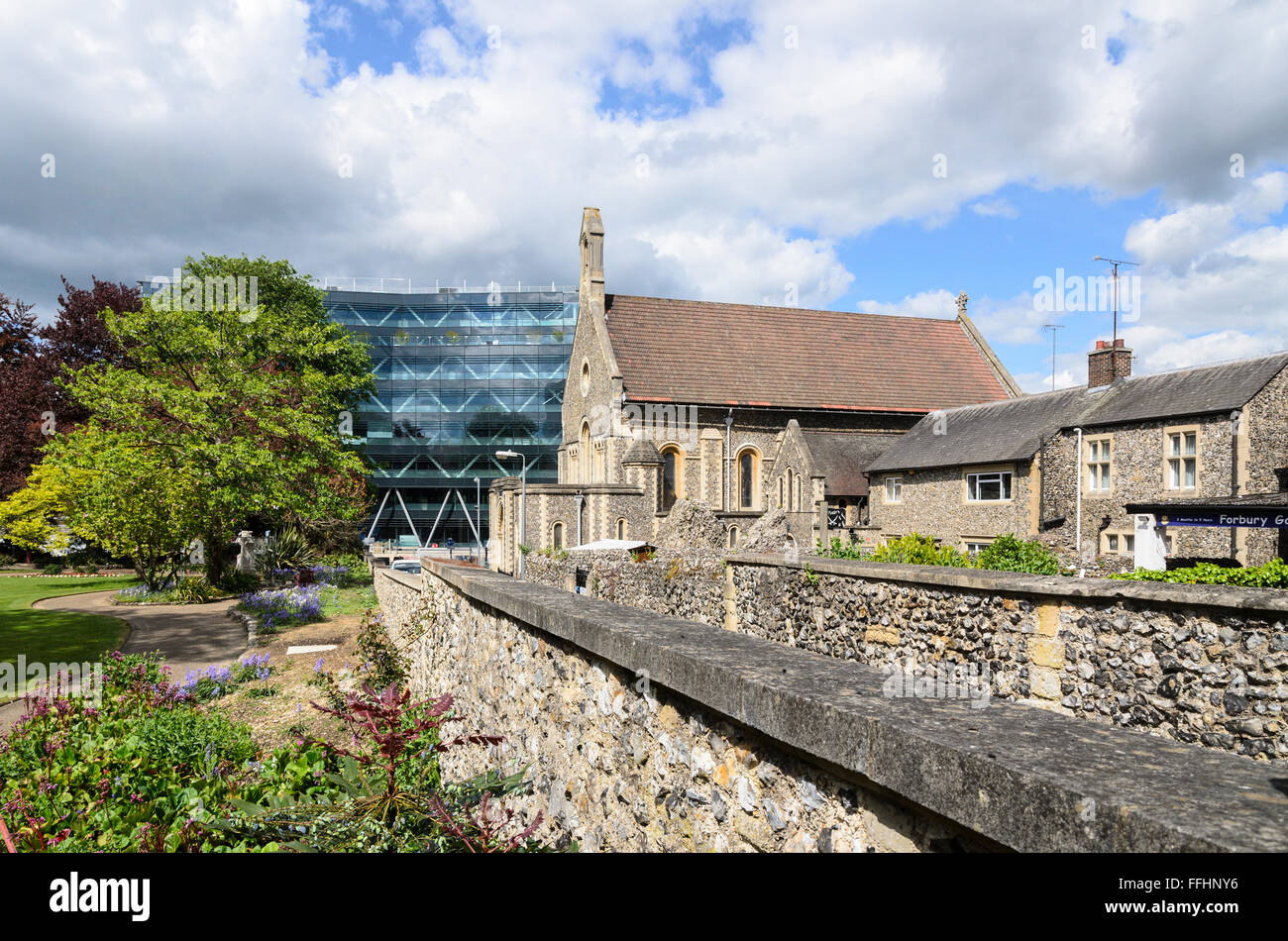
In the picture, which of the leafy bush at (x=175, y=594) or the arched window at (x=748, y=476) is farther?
the arched window at (x=748, y=476)

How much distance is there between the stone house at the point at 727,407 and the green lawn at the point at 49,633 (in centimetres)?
1529

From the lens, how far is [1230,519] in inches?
573

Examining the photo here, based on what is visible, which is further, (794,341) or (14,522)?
(794,341)

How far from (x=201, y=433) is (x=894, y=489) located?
77.7ft

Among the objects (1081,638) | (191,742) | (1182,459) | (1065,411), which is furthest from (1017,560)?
(191,742)

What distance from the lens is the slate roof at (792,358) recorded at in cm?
3345

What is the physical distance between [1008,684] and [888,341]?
3389 centimetres

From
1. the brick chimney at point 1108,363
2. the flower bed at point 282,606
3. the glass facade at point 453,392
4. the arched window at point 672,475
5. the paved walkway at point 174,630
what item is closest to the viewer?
the paved walkway at point 174,630

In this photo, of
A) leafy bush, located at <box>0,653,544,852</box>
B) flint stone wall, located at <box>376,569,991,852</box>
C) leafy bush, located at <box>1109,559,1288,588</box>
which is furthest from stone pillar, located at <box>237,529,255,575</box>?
leafy bush, located at <box>1109,559,1288,588</box>

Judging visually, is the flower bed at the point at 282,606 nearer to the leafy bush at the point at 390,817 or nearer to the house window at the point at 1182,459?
the leafy bush at the point at 390,817

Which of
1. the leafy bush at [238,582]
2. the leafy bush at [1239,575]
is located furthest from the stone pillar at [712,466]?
the leafy bush at [1239,575]
